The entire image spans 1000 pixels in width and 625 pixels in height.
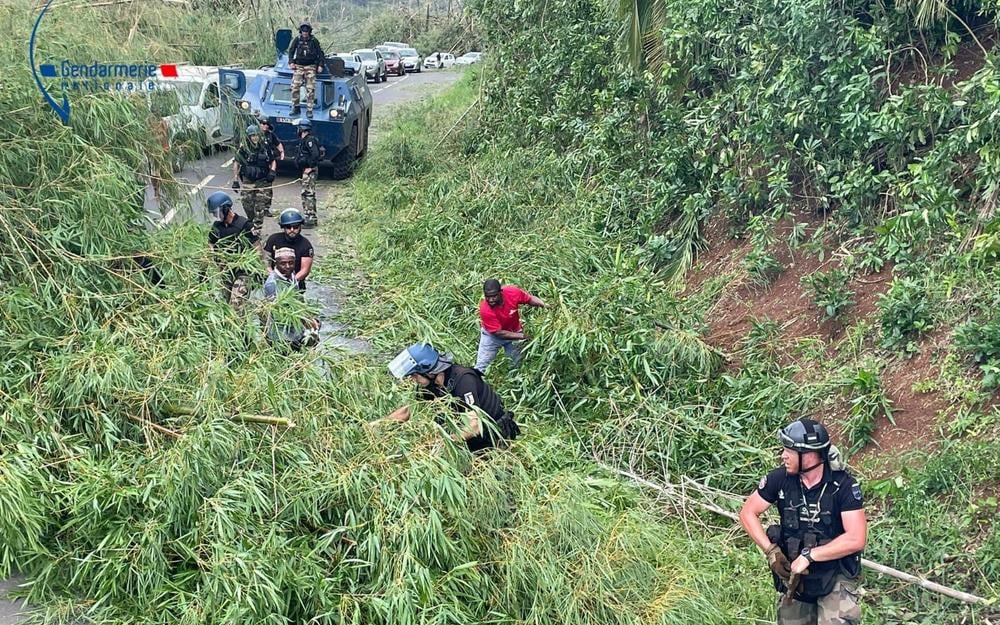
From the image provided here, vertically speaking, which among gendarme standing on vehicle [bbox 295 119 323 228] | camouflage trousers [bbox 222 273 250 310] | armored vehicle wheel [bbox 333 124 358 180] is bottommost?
armored vehicle wheel [bbox 333 124 358 180]

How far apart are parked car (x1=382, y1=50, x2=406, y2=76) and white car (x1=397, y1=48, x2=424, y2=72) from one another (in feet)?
1.49

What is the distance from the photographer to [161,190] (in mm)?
9141

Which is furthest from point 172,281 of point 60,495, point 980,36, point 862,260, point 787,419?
point 980,36

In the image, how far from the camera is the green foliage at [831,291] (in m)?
8.20

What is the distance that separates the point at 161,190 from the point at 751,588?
6175 millimetres

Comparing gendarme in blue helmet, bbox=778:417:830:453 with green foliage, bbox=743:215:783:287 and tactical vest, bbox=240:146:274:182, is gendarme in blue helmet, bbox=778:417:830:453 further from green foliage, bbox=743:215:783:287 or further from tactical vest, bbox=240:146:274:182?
tactical vest, bbox=240:146:274:182

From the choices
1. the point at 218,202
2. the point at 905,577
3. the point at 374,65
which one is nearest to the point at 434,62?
the point at 374,65

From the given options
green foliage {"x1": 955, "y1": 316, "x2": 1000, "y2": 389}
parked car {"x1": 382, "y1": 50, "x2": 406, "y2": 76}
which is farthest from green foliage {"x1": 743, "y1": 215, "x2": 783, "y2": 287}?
parked car {"x1": 382, "y1": 50, "x2": 406, "y2": 76}

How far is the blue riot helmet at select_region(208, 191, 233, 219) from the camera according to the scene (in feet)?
29.2

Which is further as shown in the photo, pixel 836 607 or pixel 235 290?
pixel 235 290

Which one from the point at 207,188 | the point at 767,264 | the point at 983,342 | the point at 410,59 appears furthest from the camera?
the point at 410,59

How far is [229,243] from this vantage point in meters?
8.62

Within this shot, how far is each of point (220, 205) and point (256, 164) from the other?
3.51 meters

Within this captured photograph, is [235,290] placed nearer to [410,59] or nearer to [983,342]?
[983,342]
